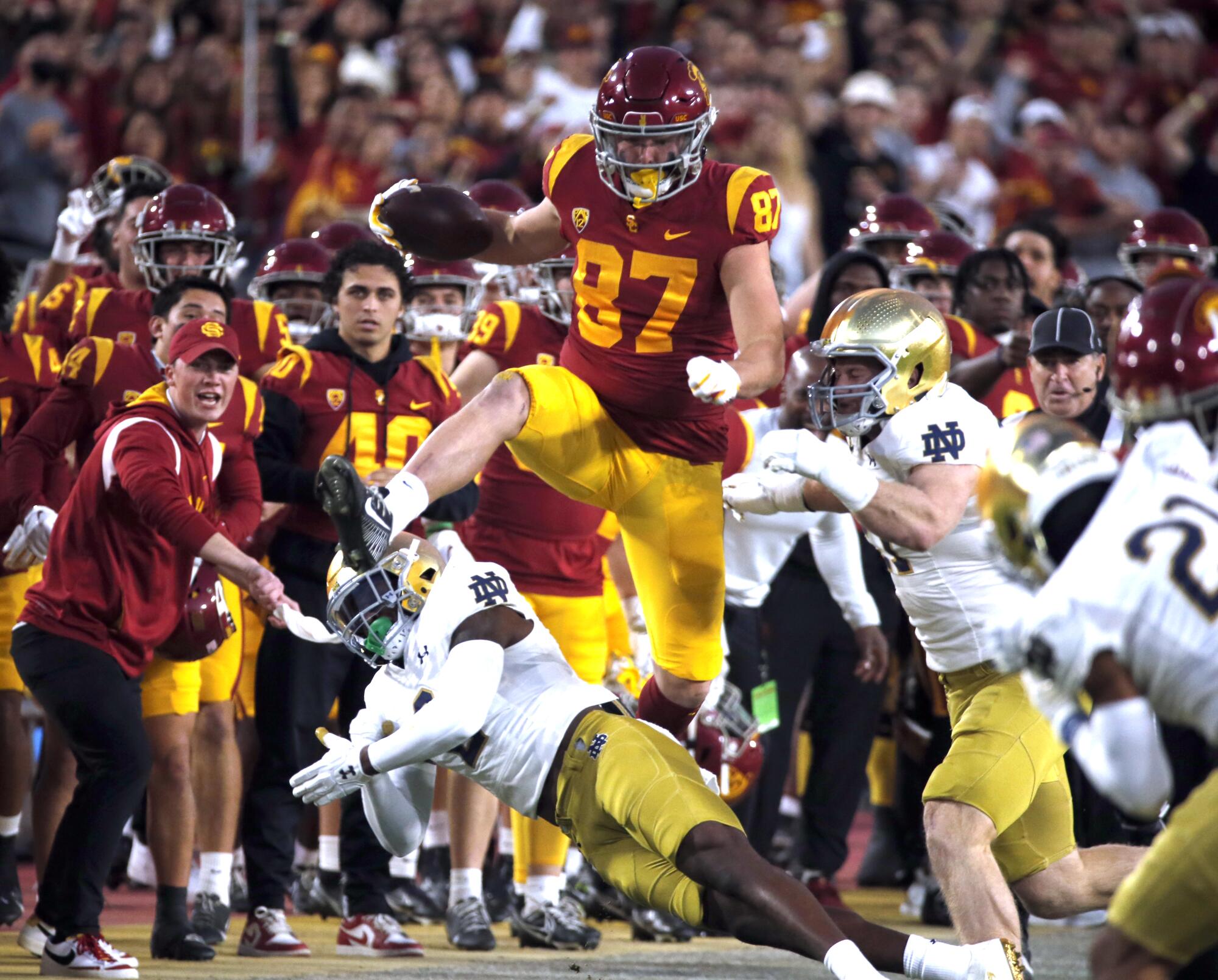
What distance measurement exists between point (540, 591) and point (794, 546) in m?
1.19

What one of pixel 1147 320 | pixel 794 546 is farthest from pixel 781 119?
pixel 1147 320

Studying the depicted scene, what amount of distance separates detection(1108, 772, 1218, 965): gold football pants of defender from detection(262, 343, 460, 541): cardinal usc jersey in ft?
10.8

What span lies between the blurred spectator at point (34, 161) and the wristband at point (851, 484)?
6.28m

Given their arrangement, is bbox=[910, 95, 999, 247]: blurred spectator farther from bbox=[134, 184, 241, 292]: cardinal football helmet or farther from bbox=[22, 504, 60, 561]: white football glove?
bbox=[22, 504, 60, 561]: white football glove

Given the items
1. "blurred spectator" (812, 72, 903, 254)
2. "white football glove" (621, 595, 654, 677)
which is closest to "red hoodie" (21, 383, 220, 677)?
"white football glove" (621, 595, 654, 677)

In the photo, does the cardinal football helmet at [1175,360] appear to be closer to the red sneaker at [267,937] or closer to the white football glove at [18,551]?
the red sneaker at [267,937]

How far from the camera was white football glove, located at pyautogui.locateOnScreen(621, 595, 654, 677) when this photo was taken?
6230mm

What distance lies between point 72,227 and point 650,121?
3049 millimetres

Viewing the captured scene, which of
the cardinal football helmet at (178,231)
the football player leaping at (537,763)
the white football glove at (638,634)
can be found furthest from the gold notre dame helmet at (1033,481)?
the cardinal football helmet at (178,231)

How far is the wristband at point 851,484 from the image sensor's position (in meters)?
4.18

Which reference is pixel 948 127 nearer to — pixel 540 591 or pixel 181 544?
pixel 540 591

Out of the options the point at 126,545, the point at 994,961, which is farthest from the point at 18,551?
the point at 994,961

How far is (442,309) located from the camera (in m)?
7.11

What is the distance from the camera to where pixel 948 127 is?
11734 millimetres
